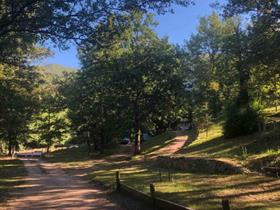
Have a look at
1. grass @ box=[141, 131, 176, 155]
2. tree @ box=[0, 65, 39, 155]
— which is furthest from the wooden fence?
grass @ box=[141, 131, 176, 155]

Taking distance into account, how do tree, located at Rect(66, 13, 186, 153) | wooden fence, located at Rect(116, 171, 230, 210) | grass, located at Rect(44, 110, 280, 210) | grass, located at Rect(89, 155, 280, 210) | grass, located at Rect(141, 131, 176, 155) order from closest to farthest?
wooden fence, located at Rect(116, 171, 230, 210) → grass, located at Rect(89, 155, 280, 210) → grass, located at Rect(44, 110, 280, 210) → tree, located at Rect(66, 13, 186, 153) → grass, located at Rect(141, 131, 176, 155)

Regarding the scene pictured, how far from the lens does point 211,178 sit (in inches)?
719

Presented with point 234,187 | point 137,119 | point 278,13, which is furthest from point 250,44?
point 137,119

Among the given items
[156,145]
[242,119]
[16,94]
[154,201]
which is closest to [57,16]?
[154,201]

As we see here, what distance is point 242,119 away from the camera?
29844mm

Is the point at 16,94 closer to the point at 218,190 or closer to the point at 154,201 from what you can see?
the point at 218,190

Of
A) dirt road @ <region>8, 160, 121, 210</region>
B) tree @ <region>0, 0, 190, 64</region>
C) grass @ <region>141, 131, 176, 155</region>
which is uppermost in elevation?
tree @ <region>0, 0, 190, 64</region>

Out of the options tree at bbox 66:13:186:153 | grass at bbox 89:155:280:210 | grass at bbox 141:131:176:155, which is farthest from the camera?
grass at bbox 141:131:176:155

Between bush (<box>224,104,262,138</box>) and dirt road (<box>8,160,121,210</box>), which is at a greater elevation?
bush (<box>224,104,262,138</box>)

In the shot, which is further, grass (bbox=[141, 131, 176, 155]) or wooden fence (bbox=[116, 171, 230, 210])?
grass (bbox=[141, 131, 176, 155])

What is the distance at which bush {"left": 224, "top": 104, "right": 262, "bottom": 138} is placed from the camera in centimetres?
2961

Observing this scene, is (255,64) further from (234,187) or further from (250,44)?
(234,187)

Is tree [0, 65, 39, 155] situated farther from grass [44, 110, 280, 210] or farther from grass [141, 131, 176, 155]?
grass [44, 110, 280, 210]

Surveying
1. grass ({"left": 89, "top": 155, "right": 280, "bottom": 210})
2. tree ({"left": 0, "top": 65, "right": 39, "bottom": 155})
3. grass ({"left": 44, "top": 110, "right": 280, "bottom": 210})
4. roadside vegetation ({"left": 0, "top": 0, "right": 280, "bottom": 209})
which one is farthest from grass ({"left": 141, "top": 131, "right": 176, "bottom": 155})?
grass ({"left": 89, "top": 155, "right": 280, "bottom": 210})
